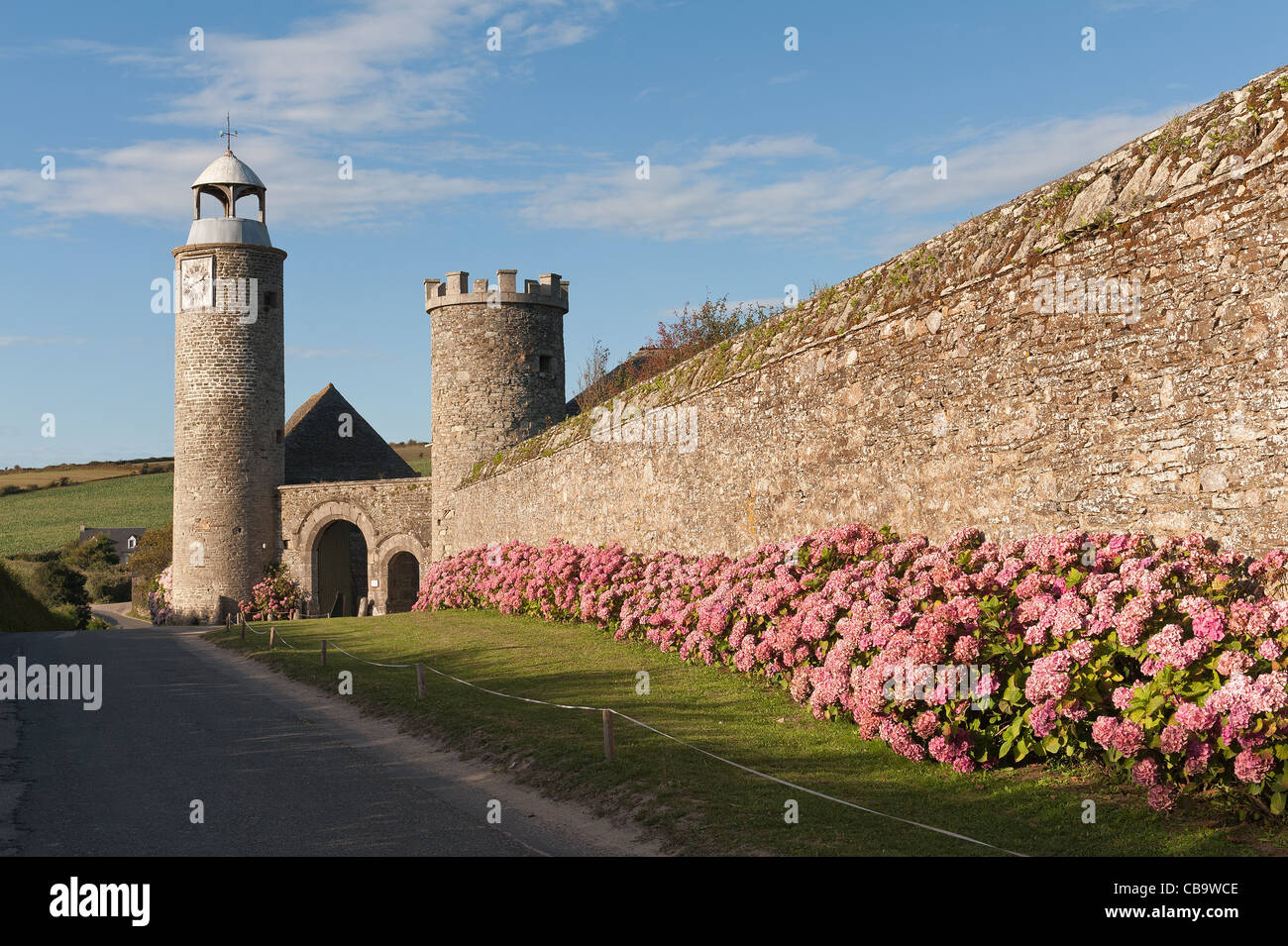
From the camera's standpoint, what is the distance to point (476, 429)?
2738cm

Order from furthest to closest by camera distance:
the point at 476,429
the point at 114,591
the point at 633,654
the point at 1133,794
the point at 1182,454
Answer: the point at 114,591
the point at 476,429
the point at 633,654
the point at 1182,454
the point at 1133,794

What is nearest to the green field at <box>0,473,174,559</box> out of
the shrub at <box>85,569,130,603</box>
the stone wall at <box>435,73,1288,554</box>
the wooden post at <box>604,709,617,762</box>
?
the shrub at <box>85,569,130,603</box>

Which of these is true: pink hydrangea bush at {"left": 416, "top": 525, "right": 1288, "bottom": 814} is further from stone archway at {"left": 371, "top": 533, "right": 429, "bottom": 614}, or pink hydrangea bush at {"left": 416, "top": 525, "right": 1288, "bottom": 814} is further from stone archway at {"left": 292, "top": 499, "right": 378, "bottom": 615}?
stone archway at {"left": 292, "top": 499, "right": 378, "bottom": 615}

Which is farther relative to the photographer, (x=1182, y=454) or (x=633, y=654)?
(x=633, y=654)

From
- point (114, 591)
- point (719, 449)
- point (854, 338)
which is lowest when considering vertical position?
point (114, 591)

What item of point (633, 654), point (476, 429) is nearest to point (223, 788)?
point (633, 654)

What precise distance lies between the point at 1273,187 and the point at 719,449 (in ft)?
26.8

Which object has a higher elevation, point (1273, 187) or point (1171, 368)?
point (1273, 187)

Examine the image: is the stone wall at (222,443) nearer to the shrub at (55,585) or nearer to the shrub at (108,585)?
the shrub at (55,585)

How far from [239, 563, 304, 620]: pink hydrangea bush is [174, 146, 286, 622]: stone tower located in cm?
45

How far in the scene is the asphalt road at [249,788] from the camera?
23.4 feet

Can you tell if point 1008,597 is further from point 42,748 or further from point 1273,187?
point 42,748

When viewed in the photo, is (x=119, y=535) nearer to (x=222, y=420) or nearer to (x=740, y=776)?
(x=222, y=420)
